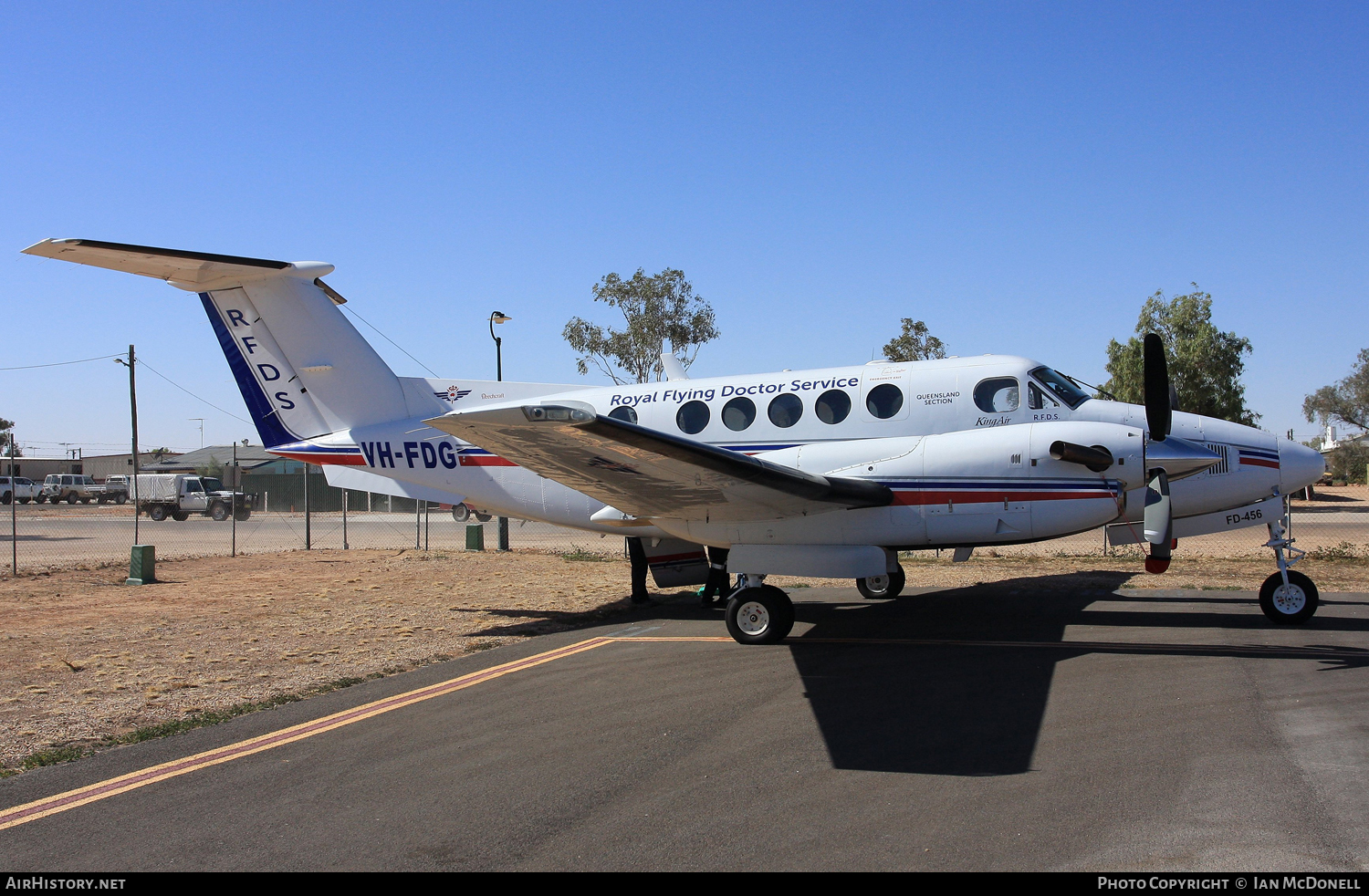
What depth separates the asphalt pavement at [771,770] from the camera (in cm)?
441

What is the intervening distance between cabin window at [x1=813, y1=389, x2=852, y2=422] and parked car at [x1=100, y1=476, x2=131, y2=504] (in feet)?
205

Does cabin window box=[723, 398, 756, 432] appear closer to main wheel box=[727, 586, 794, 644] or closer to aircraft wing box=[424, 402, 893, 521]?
aircraft wing box=[424, 402, 893, 521]

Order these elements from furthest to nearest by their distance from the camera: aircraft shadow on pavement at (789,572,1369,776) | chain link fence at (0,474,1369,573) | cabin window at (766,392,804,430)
→ chain link fence at (0,474,1369,573)
cabin window at (766,392,804,430)
aircraft shadow on pavement at (789,572,1369,776)

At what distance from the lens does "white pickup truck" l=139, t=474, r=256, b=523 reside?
1706 inches

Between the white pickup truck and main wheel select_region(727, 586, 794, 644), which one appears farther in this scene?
the white pickup truck

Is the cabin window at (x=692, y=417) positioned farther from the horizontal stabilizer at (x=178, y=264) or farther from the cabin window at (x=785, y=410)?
the horizontal stabilizer at (x=178, y=264)

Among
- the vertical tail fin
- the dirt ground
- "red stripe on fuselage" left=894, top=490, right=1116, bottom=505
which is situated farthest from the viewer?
the vertical tail fin

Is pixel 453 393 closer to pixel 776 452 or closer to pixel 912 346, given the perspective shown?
pixel 776 452

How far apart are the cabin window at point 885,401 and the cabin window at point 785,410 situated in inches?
Result: 36.2

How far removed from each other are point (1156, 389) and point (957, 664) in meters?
4.01

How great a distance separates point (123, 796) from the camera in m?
5.44

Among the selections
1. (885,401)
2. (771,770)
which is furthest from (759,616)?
(771,770)

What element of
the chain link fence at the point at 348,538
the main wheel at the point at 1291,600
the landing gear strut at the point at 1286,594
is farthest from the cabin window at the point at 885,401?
the chain link fence at the point at 348,538

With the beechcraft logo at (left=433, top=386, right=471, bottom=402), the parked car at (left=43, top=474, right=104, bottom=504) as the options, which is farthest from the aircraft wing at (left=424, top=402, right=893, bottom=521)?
the parked car at (left=43, top=474, right=104, bottom=504)
